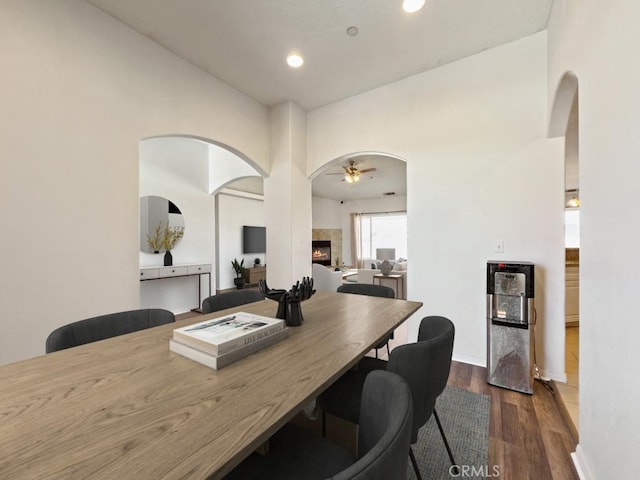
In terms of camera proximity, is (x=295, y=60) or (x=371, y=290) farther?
(x=295, y=60)

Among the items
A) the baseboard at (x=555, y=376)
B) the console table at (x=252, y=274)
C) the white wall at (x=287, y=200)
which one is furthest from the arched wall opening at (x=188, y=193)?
the baseboard at (x=555, y=376)

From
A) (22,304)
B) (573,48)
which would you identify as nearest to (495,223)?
(573,48)

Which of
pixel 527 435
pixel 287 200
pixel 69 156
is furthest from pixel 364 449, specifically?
pixel 287 200

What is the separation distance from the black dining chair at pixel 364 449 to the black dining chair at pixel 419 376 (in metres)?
0.22

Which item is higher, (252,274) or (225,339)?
(225,339)

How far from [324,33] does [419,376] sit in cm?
269

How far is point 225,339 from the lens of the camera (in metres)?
1.00

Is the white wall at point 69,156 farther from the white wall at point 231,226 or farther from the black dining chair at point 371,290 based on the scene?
the white wall at point 231,226

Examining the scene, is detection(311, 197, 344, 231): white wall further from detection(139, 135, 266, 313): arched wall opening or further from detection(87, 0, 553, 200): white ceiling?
detection(87, 0, 553, 200): white ceiling

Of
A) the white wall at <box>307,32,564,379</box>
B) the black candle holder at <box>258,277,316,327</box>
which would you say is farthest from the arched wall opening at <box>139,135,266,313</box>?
the black candle holder at <box>258,277,316,327</box>

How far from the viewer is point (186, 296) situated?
202 inches

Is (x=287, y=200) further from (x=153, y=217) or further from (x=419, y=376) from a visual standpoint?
(x=419, y=376)

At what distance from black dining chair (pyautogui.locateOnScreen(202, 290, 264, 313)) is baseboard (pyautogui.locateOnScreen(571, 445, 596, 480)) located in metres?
1.90

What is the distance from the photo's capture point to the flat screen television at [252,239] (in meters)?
6.82
